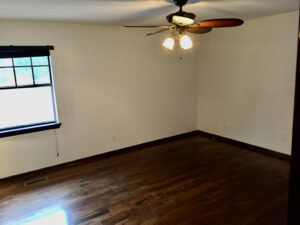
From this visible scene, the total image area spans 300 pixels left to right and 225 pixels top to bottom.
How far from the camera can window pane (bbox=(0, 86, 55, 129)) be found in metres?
3.54

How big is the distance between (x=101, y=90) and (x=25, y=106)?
122 centimetres

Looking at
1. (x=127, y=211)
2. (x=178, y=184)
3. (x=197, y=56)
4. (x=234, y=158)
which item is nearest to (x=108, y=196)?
(x=127, y=211)

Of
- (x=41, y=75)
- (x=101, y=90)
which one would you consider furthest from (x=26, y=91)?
(x=101, y=90)

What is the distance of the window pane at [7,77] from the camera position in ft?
11.3

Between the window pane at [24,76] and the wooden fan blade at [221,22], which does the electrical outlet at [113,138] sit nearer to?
the window pane at [24,76]

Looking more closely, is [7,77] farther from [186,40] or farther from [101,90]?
[186,40]

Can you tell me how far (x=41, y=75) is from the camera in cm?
372

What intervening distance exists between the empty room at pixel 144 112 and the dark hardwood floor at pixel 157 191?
0.02 meters

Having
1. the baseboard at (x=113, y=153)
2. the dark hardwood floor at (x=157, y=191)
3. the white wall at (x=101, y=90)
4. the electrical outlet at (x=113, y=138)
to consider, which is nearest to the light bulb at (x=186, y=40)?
the dark hardwood floor at (x=157, y=191)

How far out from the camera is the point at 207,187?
10.7 feet

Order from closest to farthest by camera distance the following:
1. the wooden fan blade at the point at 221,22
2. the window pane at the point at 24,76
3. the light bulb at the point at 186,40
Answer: the wooden fan blade at the point at 221,22 → the light bulb at the point at 186,40 → the window pane at the point at 24,76

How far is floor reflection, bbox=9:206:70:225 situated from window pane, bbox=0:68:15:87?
6.11ft

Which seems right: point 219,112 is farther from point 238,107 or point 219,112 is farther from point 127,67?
point 127,67

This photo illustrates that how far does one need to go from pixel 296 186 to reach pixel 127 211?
2228 millimetres
